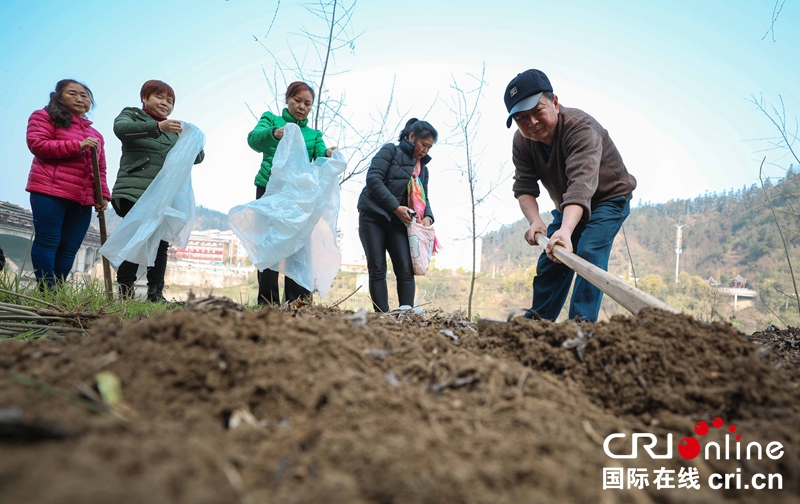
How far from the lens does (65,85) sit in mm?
3586

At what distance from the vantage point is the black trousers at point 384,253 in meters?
3.92

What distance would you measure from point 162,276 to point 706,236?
169 feet

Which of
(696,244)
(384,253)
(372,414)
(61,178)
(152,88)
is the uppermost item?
(696,244)

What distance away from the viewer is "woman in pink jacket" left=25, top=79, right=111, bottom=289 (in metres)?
3.40

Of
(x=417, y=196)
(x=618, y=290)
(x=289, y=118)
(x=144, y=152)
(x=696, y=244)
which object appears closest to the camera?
(x=618, y=290)

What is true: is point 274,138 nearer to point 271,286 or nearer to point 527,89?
point 271,286

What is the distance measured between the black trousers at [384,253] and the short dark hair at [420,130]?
2.72 feet

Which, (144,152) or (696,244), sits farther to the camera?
(696,244)

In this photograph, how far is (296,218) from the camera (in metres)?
3.64

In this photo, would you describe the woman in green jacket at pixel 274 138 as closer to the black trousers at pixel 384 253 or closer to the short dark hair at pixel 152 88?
the black trousers at pixel 384 253

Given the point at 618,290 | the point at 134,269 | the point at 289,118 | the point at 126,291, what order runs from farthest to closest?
the point at 289,118, the point at 134,269, the point at 126,291, the point at 618,290

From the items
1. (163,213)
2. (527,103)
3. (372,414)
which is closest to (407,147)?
(527,103)

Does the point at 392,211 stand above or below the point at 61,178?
below

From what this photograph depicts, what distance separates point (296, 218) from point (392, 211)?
85cm
